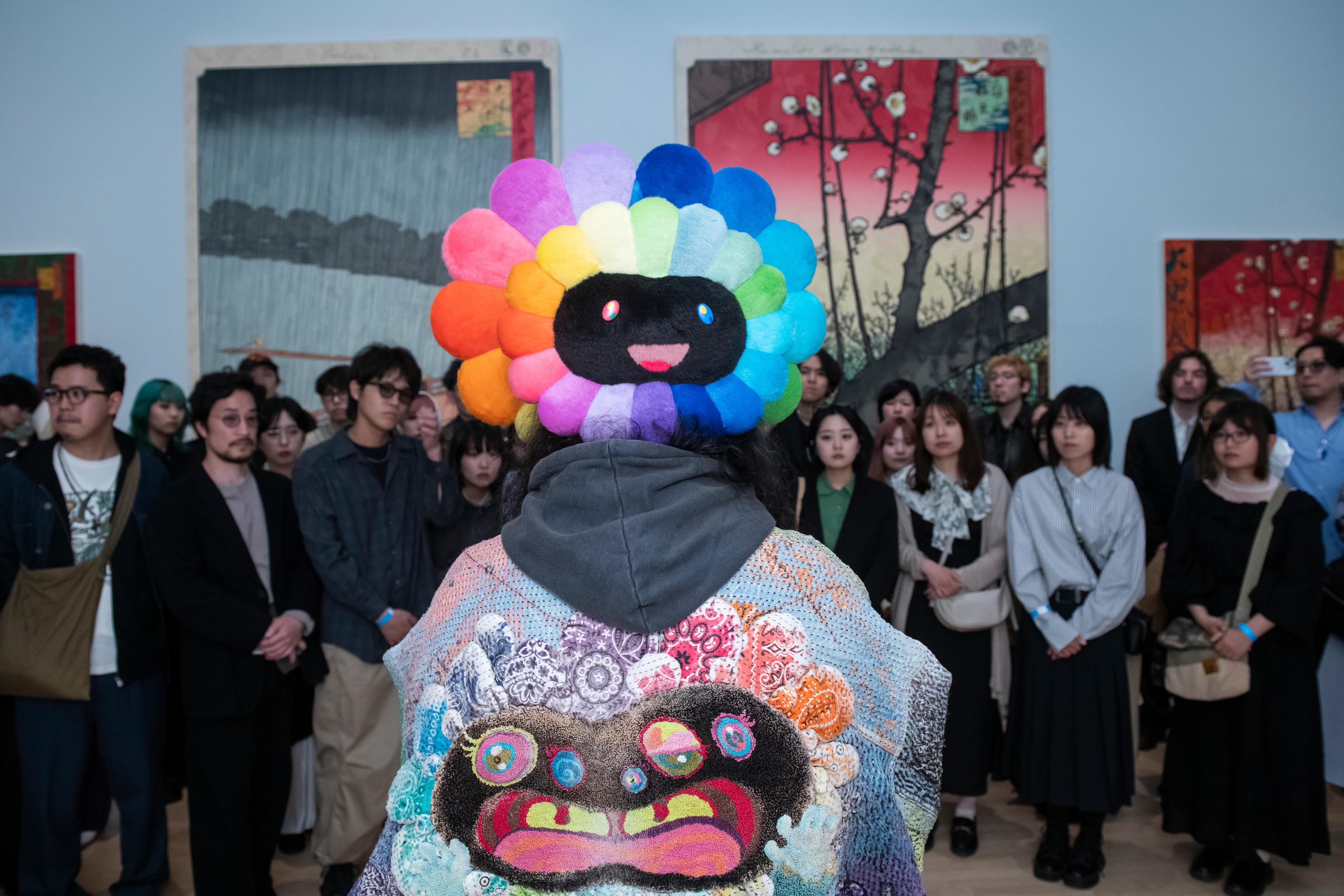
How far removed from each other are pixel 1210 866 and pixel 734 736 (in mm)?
2736

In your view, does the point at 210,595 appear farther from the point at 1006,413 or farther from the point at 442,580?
the point at 1006,413

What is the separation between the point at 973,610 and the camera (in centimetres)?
335

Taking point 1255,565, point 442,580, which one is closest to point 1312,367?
point 1255,565

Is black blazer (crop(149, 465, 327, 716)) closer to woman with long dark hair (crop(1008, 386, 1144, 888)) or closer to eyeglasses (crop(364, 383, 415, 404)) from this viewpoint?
eyeglasses (crop(364, 383, 415, 404))

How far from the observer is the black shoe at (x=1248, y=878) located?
296cm

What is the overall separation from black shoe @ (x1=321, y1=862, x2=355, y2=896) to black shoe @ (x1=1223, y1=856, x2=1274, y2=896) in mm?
2711

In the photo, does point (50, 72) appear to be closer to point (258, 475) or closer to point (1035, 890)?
point (258, 475)

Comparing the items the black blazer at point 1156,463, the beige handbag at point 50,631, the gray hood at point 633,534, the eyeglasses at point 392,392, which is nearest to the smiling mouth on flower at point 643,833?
the gray hood at point 633,534

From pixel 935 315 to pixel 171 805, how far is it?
4.05 m

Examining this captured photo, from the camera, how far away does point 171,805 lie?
12.7ft

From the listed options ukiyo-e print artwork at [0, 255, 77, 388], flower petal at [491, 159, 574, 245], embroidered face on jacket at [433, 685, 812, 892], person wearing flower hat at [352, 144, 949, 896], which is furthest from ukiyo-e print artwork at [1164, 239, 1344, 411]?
ukiyo-e print artwork at [0, 255, 77, 388]

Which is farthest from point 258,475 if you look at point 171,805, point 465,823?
point 465,823

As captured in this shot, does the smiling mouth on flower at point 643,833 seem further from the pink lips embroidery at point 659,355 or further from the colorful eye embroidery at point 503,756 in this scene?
the pink lips embroidery at point 659,355

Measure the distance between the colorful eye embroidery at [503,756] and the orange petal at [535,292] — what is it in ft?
1.77
